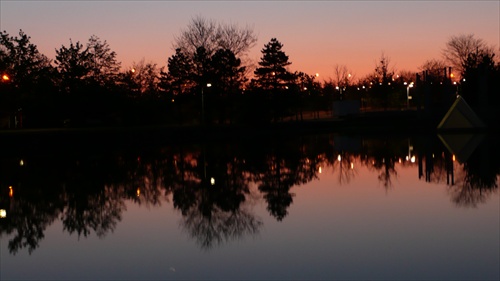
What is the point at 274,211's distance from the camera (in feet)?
46.2

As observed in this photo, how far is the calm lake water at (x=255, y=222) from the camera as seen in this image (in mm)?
8945

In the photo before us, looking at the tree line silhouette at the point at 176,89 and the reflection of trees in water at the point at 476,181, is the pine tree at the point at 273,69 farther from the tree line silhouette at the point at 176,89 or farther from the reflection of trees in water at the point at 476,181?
the reflection of trees in water at the point at 476,181

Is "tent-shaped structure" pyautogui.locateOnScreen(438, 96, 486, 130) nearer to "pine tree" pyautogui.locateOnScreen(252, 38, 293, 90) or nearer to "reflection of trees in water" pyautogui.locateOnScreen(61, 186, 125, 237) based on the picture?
"pine tree" pyautogui.locateOnScreen(252, 38, 293, 90)

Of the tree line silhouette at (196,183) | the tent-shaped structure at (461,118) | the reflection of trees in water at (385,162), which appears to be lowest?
the reflection of trees in water at (385,162)

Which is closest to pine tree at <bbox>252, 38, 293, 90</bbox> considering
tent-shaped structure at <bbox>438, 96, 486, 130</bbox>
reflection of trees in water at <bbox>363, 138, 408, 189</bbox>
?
tent-shaped structure at <bbox>438, 96, 486, 130</bbox>

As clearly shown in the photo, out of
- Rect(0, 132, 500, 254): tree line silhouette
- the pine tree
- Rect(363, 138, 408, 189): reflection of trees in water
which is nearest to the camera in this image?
Rect(0, 132, 500, 254): tree line silhouette

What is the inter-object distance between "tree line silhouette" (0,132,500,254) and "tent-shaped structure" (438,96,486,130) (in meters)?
16.5

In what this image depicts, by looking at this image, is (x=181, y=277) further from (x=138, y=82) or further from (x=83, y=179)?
(x=138, y=82)

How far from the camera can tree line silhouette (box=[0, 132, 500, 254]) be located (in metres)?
12.9

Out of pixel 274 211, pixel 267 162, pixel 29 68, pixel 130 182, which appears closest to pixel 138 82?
pixel 29 68

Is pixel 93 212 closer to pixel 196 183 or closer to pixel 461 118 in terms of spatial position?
pixel 196 183

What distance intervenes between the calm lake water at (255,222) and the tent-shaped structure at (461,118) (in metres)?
26.1

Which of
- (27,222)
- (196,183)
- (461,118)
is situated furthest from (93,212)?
(461,118)

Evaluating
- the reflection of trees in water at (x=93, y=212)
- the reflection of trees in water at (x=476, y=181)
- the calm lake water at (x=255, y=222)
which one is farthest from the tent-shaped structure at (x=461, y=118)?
the reflection of trees in water at (x=93, y=212)
